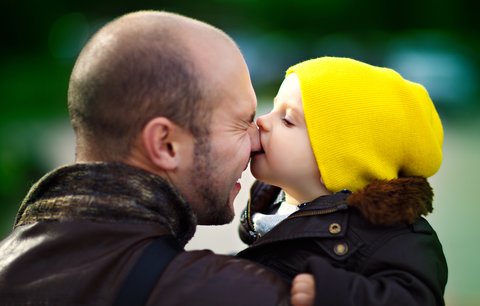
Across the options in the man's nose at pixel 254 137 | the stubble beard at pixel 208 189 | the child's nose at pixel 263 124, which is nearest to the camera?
the stubble beard at pixel 208 189

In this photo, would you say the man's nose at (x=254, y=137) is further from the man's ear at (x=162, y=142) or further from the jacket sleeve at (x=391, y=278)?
the jacket sleeve at (x=391, y=278)

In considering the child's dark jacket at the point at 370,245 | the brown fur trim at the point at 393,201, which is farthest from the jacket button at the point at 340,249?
the brown fur trim at the point at 393,201

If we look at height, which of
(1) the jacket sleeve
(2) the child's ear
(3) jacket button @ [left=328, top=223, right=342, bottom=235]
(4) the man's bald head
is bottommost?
(1) the jacket sleeve

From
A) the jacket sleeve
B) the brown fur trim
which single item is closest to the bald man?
the jacket sleeve

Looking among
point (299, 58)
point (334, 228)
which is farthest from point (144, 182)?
point (299, 58)

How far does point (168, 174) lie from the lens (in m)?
2.00

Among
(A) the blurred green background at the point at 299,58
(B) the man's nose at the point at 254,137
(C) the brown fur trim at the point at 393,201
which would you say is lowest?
(A) the blurred green background at the point at 299,58

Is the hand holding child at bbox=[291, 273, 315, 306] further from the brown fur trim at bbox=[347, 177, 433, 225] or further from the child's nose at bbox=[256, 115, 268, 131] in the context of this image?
the child's nose at bbox=[256, 115, 268, 131]

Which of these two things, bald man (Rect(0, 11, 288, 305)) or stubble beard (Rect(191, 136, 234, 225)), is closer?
bald man (Rect(0, 11, 288, 305))

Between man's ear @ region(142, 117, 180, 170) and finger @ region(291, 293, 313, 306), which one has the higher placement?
man's ear @ region(142, 117, 180, 170)

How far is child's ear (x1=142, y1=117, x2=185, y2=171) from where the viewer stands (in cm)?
191

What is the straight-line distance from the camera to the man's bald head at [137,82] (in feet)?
6.28

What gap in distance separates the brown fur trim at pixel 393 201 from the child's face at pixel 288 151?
0.83 ft

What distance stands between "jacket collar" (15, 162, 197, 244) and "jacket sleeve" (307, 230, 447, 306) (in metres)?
0.41
